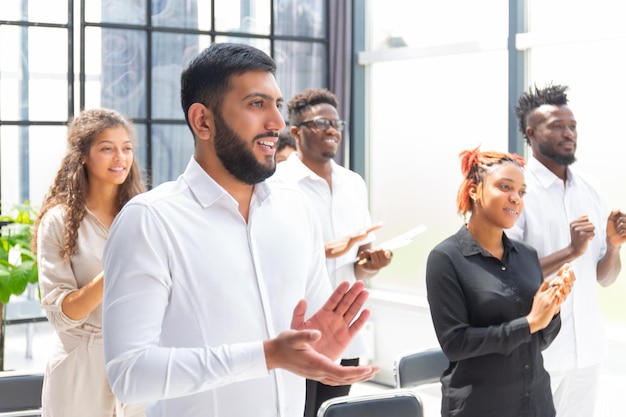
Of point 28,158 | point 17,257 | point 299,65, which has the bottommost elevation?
point 17,257

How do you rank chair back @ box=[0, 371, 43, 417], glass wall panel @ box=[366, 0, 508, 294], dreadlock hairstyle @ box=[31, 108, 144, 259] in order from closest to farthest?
chair back @ box=[0, 371, 43, 417]
dreadlock hairstyle @ box=[31, 108, 144, 259]
glass wall panel @ box=[366, 0, 508, 294]

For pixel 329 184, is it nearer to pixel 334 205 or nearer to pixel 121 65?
pixel 334 205

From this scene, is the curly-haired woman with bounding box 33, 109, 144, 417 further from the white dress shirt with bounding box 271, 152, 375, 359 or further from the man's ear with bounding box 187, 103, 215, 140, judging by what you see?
the man's ear with bounding box 187, 103, 215, 140

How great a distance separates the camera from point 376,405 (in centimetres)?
275

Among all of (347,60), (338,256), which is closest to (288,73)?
(347,60)

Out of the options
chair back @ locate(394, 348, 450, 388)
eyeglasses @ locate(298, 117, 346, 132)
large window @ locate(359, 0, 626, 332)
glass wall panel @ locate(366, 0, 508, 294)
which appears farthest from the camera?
glass wall panel @ locate(366, 0, 508, 294)

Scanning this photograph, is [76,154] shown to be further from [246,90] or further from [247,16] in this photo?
[247,16]

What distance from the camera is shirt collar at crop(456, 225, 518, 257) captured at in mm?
2955

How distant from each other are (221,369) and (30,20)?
15.7 ft

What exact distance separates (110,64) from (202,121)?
14.6ft

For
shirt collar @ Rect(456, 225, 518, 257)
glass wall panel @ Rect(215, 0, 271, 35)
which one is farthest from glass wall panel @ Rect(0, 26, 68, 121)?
shirt collar @ Rect(456, 225, 518, 257)

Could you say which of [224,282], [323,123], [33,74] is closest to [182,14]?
[33,74]

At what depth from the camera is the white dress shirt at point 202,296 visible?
1618mm

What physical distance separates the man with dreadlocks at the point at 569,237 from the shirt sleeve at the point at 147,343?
86.0 inches
